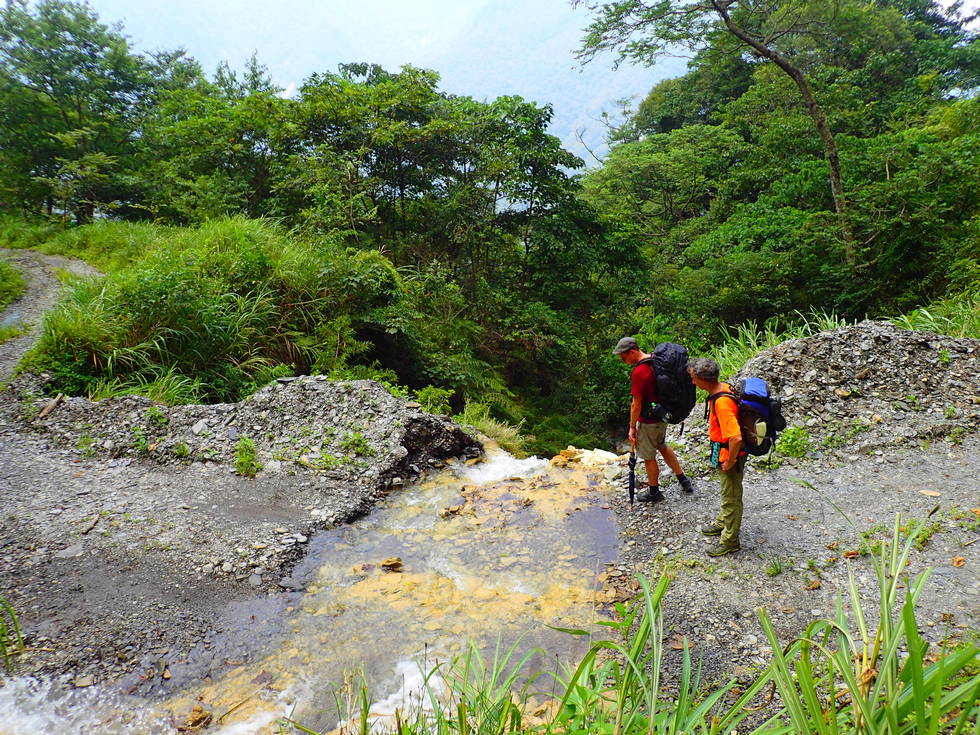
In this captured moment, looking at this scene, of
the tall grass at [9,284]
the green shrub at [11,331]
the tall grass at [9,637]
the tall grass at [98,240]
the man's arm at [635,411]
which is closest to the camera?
the tall grass at [9,637]

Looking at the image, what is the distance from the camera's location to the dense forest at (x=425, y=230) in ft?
28.2

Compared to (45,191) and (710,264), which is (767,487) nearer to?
(710,264)

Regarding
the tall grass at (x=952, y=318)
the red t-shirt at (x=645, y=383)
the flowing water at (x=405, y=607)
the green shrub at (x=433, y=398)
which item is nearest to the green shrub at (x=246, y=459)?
the flowing water at (x=405, y=607)

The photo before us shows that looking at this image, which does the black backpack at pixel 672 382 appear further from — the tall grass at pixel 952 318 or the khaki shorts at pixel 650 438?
the tall grass at pixel 952 318

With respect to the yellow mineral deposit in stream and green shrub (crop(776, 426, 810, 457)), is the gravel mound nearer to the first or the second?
green shrub (crop(776, 426, 810, 457))

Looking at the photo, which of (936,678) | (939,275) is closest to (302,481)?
(936,678)

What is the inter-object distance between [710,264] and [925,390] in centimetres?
636

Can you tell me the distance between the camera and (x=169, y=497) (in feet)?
18.0

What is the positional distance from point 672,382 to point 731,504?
118 cm

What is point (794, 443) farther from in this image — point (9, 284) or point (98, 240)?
point (98, 240)

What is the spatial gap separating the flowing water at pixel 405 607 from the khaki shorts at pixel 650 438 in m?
0.81

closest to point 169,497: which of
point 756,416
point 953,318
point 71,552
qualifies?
point 71,552

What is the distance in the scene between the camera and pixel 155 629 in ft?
12.4

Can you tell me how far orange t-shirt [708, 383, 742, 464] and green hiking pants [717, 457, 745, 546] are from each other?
234 millimetres
